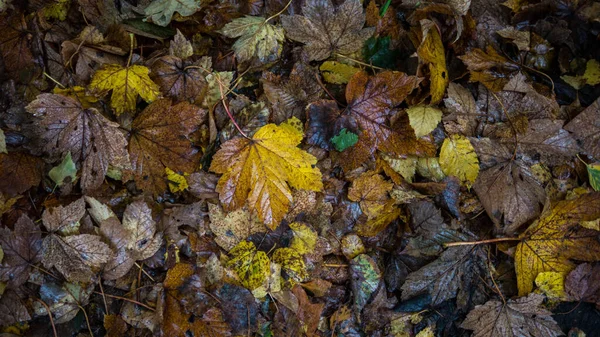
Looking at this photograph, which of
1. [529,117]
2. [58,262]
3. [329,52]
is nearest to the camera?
[58,262]

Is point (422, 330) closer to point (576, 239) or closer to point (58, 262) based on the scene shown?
point (576, 239)

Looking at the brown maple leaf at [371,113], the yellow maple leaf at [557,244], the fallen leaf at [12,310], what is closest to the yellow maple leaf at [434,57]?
the brown maple leaf at [371,113]

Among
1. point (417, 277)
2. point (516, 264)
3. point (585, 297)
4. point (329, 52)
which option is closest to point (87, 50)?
point (329, 52)

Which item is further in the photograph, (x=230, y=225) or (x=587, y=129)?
(x=587, y=129)

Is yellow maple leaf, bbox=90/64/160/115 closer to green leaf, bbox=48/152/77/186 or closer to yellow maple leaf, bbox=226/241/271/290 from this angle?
green leaf, bbox=48/152/77/186

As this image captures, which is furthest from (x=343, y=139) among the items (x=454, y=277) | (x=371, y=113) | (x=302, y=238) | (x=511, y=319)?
(x=511, y=319)

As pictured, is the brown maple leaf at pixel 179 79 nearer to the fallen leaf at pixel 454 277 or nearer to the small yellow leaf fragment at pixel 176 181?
the small yellow leaf fragment at pixel 176 181

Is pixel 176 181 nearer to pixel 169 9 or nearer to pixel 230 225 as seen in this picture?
pixel 230 225
